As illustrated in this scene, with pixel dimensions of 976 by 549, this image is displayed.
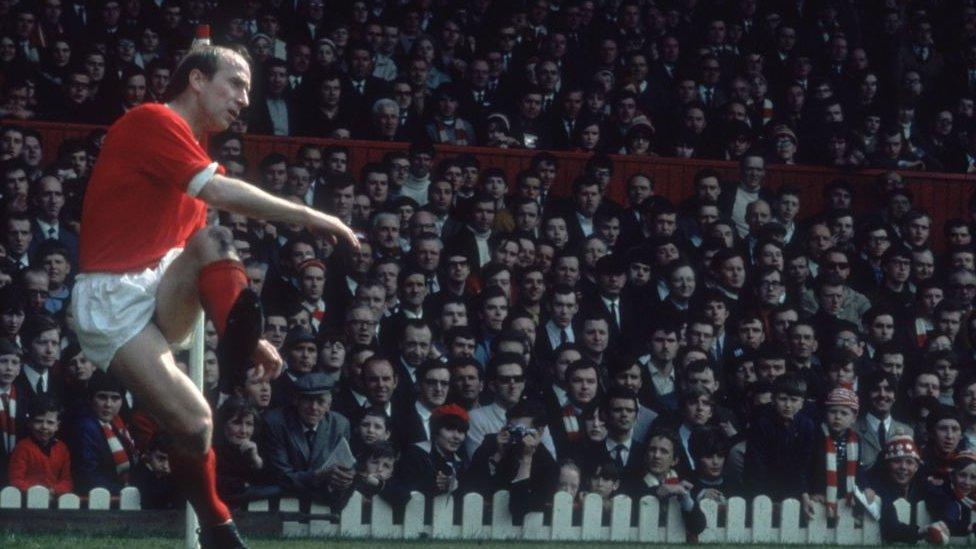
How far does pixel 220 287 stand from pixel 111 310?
17.0 inches

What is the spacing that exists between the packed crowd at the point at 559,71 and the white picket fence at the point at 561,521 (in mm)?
4410

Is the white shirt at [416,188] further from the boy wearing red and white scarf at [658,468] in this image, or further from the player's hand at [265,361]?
the player's hand at [265,361]

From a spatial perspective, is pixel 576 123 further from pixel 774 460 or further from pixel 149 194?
pixel 149 194

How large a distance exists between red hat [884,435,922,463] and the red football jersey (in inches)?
203

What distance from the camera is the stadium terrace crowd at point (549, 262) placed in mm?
9477

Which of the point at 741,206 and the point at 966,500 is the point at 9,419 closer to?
the point at 966,500

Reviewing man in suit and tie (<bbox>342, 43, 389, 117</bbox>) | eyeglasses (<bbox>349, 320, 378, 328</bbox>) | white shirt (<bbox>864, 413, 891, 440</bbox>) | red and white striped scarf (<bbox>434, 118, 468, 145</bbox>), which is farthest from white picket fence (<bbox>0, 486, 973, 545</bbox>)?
man in suit and tie (<bbox>342, 43, 389, 117</bbox>)

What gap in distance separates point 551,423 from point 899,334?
3.03 m

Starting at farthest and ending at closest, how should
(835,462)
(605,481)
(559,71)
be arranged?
(559,71), (835,462), (605,481)

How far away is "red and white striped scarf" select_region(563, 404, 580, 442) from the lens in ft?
33.5

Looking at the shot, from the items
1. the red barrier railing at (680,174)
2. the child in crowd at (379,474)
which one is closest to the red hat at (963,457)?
the child in crowd at (379,474)

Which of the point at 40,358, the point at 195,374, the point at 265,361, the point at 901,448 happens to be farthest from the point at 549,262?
the point at 265,361

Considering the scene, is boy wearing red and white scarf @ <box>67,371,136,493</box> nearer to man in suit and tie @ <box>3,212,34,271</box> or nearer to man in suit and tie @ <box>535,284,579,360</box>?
man in suit and tie @ <box>3,212,34,271</box>

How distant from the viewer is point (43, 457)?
896 centimetres
